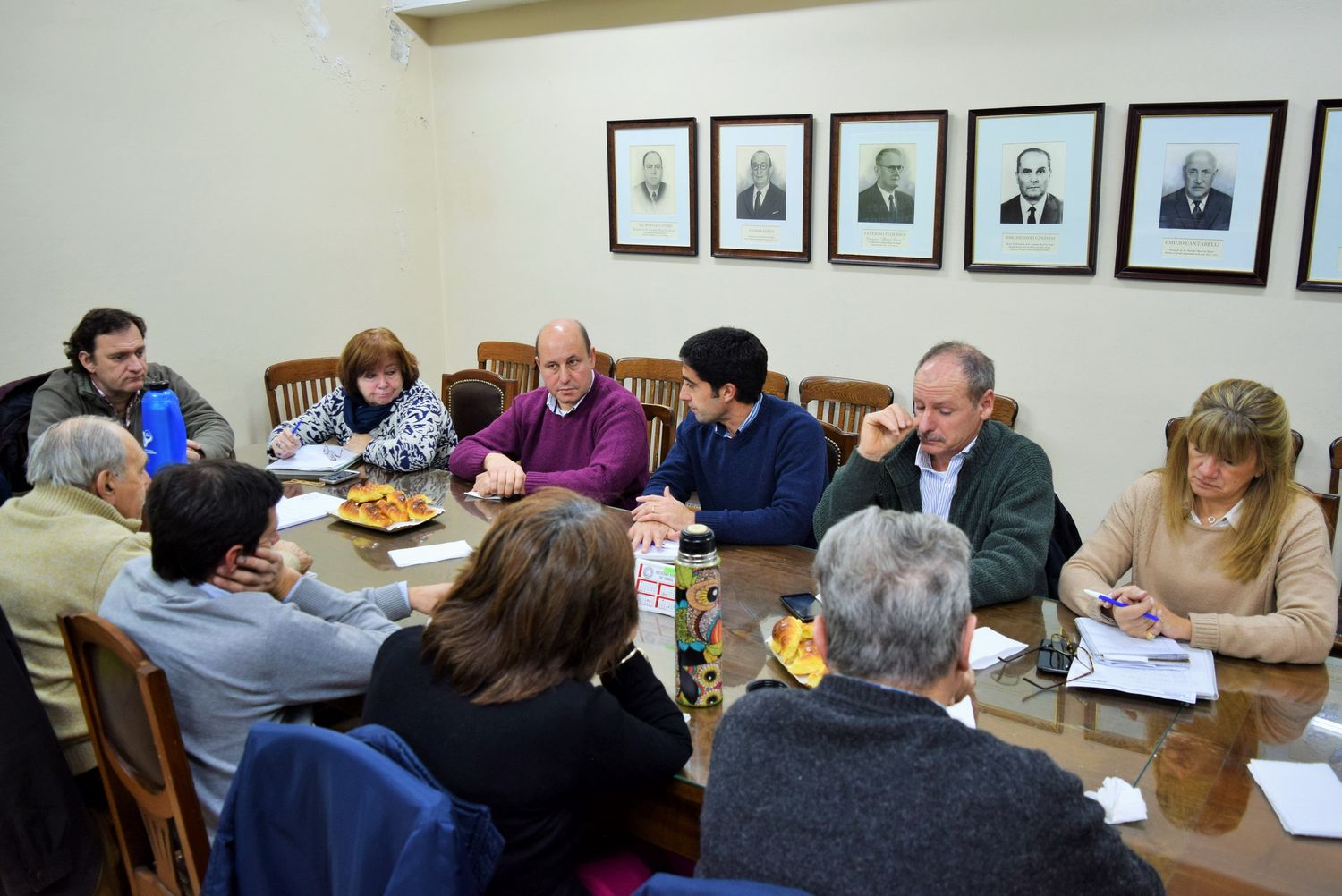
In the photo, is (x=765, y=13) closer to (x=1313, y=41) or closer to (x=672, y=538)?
(x=1313, y=41)

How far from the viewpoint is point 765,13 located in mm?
4188

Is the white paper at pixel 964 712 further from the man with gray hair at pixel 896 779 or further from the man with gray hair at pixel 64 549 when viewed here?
the man with gray hair at pixel 64 549

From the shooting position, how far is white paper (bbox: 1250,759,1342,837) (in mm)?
1346

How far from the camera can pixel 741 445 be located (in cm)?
287

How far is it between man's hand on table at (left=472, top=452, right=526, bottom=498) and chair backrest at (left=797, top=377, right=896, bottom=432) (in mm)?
1552

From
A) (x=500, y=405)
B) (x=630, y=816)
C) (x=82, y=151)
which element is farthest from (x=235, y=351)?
(x=630, y=816)

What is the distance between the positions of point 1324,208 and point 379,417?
130 inches

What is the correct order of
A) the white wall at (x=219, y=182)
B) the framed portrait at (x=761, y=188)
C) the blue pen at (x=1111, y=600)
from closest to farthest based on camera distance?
the blue pen at (x=1111, y=600) < the white wall at (x=219, y=182) < the framed portrait at (x=761, y=188)

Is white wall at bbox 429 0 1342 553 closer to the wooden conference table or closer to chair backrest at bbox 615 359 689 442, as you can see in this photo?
chair backrest at bbox 615 359 689 442

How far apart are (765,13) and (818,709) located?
12.4 ft

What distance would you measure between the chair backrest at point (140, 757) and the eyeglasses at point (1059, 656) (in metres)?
1.42

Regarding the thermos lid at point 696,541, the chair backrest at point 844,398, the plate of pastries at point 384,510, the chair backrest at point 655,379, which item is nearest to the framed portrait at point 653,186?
the chair backrest at point 655,379

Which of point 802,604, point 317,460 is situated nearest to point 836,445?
point 802,604

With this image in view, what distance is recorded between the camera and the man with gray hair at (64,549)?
1.92 m
